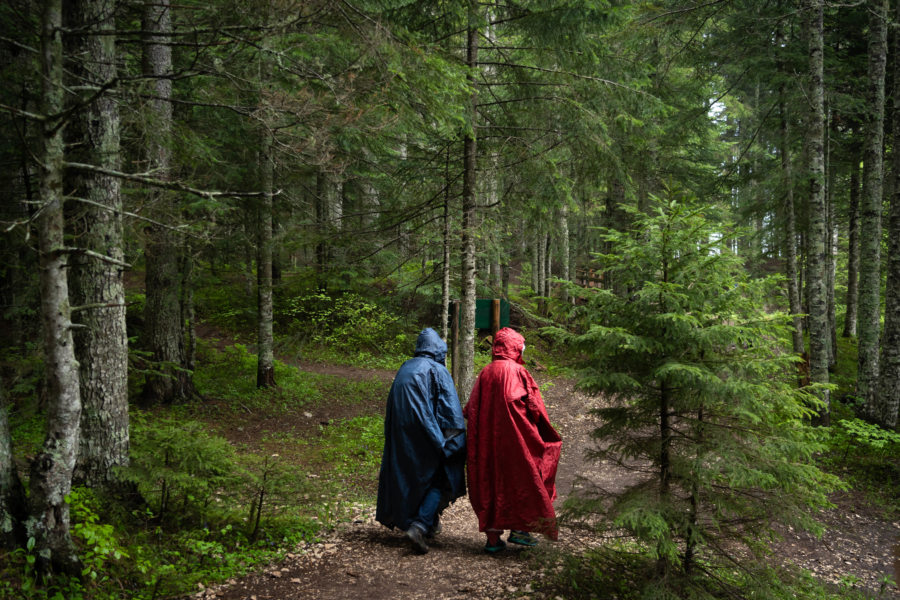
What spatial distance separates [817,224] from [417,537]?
922 centimetres

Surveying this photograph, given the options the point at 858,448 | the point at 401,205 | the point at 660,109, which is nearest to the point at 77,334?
the point at 401,205

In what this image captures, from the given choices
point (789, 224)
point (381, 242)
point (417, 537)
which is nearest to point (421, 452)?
point (417, 537)

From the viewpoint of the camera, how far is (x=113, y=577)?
12.2 ft

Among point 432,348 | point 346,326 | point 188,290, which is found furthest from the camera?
point 346,326

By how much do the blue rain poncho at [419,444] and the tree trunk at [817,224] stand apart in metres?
7.79

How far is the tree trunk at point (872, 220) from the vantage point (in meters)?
9.73

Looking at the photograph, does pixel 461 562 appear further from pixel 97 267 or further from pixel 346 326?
pixel 346 326

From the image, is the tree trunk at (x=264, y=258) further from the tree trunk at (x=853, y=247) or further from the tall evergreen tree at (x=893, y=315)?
the tree trunk at (x=853, y=247)

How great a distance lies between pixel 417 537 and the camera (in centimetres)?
480

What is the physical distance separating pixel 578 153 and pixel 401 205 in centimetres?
338

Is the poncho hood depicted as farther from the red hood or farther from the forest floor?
the forest floor

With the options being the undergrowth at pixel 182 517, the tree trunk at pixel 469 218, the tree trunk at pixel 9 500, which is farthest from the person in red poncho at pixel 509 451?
the tree trunk at pixel 469 218

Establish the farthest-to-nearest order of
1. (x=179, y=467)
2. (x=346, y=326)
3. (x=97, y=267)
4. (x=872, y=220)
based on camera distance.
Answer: (x=346, y=326)
(x=872, y=220)
(x=179, y=467)
(x=97, y=267)

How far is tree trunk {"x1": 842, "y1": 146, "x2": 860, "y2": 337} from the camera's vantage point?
47.0 feet
